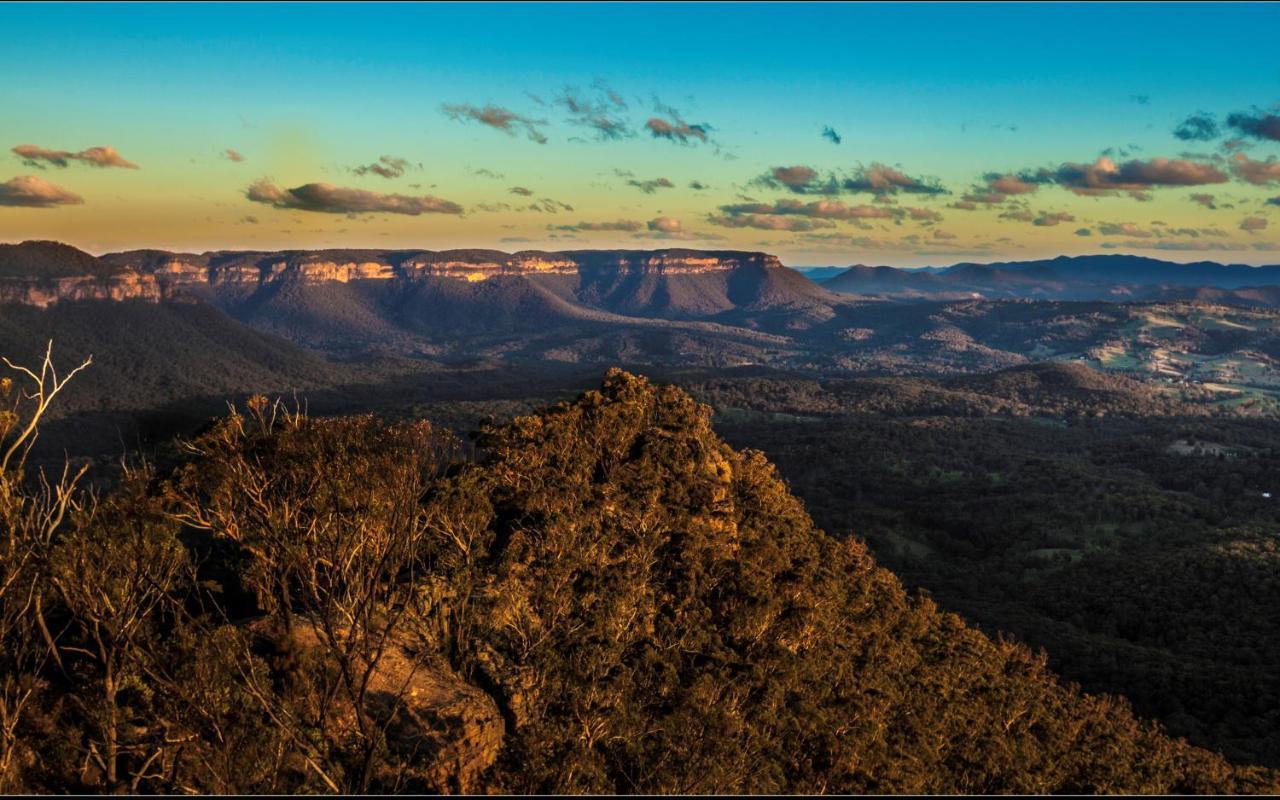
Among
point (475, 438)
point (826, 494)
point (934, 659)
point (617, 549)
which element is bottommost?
point (826, 494)

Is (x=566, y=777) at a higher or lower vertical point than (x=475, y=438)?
lower

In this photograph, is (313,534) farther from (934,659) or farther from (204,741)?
(934,659)

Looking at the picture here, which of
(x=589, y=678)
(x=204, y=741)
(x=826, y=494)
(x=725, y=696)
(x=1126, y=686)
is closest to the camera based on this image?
(x=204, y=741)

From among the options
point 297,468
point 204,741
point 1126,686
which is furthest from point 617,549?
point 1126,686

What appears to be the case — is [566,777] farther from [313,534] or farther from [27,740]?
[27,740]

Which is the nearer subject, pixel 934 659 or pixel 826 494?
pixel 934 659

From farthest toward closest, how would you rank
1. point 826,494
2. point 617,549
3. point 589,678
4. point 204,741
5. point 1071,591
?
point 826,494, point 1071,591, point 617,549, point 589,678, point 204,741
